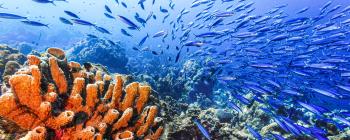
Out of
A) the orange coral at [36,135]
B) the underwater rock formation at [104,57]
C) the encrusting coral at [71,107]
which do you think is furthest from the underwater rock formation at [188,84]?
the orange coral at [36,135]

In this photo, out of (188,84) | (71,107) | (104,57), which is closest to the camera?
(71,107)

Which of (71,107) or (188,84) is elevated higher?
(71,107)

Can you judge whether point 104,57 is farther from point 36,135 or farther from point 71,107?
point 36,135

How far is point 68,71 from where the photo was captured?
177 inches

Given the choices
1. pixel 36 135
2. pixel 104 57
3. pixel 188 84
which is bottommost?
pixel 188 84

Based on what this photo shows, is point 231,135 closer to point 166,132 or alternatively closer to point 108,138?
point 166,132

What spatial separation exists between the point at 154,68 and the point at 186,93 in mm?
8303

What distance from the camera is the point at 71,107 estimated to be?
3400 millimetres

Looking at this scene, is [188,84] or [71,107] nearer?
[71,107]

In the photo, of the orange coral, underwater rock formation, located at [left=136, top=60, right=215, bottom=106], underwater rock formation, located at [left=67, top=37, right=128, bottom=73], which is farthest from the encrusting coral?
underwater rock formation, located at [left=67, top=37, right=128, bottom=73]

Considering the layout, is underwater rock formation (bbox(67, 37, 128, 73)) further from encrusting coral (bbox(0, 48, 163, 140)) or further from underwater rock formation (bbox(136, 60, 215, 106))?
encrusting coral (bbox(0, 48, 163, 140))

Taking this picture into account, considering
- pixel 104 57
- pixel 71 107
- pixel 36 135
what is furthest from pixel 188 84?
pixel 36 135

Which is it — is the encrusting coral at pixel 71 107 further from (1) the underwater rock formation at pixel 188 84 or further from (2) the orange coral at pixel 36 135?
(1) the underwater rock formation at pixel 188 84

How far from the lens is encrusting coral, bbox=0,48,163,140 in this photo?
276 centimetres
